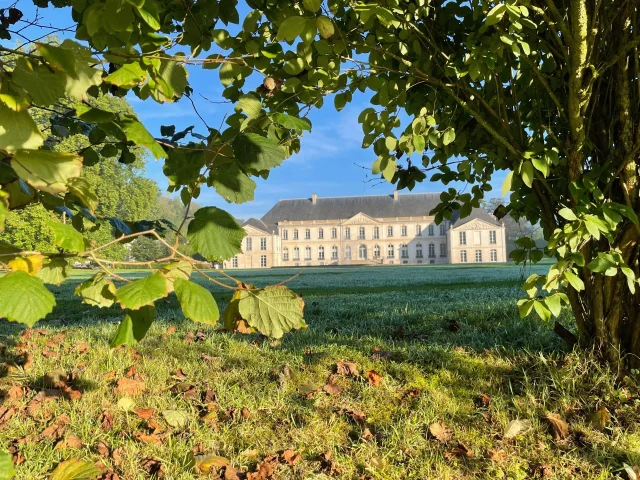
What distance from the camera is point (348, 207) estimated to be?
193 feet

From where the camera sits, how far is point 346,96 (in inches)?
92.9

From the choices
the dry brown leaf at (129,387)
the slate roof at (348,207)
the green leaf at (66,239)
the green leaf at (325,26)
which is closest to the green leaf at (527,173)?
the green leaf at (325,26)

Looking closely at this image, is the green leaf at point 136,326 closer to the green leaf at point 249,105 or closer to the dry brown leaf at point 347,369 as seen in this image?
the green leaf at point 249,105

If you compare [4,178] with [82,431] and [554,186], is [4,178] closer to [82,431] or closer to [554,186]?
[82,431]

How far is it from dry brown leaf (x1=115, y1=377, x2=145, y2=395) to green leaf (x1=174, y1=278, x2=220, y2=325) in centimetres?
206

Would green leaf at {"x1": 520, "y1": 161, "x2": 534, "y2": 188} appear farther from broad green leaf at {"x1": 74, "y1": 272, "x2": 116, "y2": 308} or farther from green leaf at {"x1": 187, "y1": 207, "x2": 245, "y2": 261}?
broad green leaf at {"x1": 74, "y1": 272, "x2": 116, "y2": 308}

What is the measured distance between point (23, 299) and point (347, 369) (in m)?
2.26

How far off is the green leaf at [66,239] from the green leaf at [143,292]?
5.2 inches

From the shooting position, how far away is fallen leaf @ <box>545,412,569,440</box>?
204cm

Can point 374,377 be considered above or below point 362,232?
below

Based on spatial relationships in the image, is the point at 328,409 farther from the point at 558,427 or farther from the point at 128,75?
the point at 128,75

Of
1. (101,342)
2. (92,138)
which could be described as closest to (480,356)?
(92,138)

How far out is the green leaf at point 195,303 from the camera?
738mm

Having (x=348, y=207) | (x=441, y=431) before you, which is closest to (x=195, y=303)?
(x=441, y=431)
